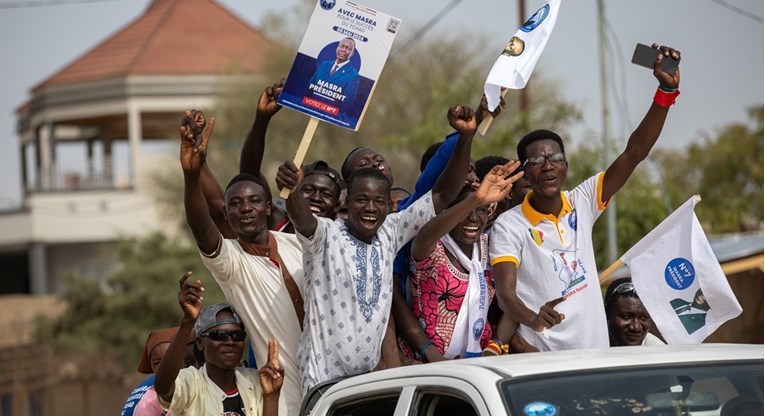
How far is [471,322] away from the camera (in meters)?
5.66

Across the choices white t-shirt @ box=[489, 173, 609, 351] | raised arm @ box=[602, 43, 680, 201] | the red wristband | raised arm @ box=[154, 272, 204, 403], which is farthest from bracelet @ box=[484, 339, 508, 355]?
the red wristband

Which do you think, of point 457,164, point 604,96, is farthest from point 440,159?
point 604,96

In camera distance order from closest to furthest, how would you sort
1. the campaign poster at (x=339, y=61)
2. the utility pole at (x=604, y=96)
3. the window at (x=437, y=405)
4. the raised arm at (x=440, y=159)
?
the window at (x=437, y=405), the raised arm at (x=440, y=159), the campaign poster at (x=339, y=61), the utility pole at (x=604, y=96)

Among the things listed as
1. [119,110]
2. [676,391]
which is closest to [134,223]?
[119,110]

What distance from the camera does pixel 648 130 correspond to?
5.93 metres

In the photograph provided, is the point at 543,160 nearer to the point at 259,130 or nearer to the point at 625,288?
the point at 625,288

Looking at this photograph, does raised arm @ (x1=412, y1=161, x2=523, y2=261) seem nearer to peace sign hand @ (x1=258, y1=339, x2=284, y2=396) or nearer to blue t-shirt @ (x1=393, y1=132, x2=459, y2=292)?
blue t-shirt @ (x1=393, y1=132, x2=459, y2=292)

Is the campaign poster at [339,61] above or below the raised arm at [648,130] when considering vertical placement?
below

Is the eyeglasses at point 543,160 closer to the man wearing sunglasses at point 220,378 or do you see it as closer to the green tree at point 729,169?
the man wearing sunglasses at point 220,378

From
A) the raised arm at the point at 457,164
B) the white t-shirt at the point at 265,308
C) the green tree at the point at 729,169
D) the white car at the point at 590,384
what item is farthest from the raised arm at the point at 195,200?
the green tree at the point at 729,169

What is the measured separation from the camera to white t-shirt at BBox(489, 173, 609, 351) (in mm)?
5656

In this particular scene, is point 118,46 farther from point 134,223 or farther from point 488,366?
point 488,366

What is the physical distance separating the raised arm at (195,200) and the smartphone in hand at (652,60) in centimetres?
202

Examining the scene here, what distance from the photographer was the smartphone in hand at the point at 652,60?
5926 millimetres
